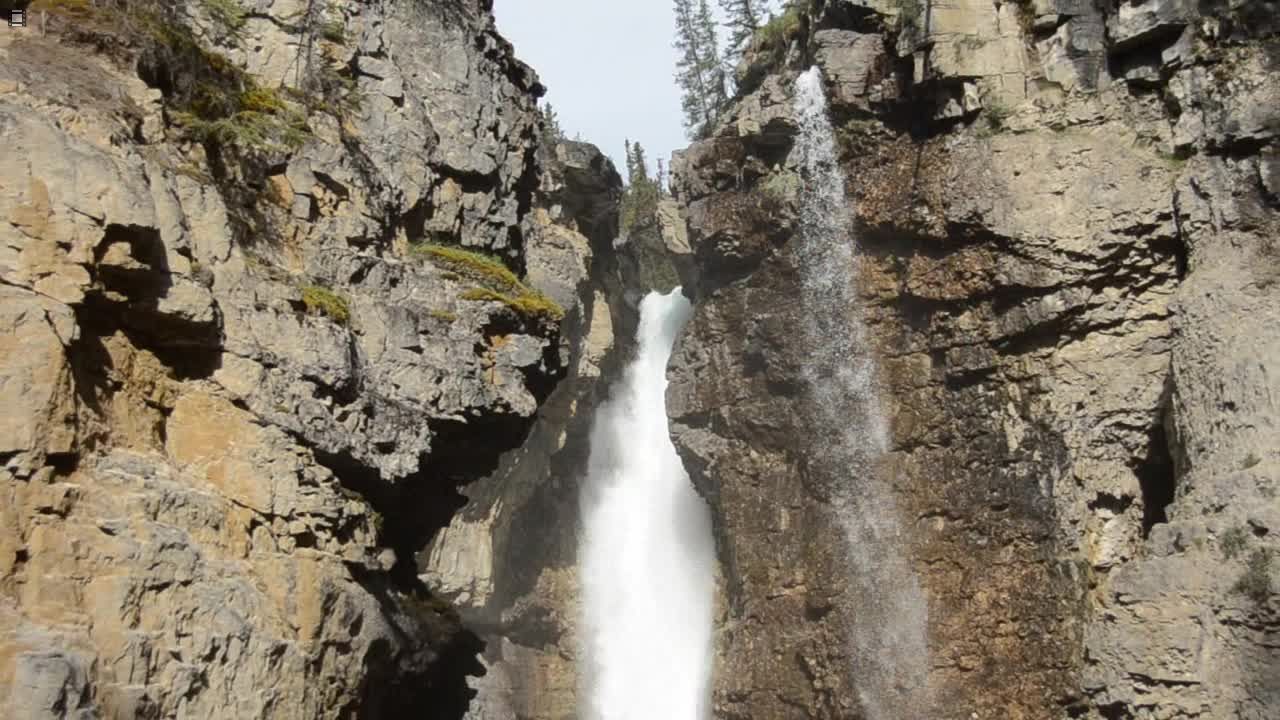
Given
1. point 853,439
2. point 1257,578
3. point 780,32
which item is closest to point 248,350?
point 1257,578

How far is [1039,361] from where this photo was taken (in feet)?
71.9

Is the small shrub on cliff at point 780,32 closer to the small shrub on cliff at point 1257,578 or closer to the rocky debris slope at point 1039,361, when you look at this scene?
the rocky debris slope at point 1039,361

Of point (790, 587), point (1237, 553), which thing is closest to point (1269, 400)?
point (1237, 553)

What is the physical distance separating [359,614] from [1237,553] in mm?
12063

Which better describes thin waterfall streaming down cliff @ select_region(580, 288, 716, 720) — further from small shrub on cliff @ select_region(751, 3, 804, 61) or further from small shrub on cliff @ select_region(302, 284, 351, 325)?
small shrub on cliff @ select_region(302, 284, 351, 325)

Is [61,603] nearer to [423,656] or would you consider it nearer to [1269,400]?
[423,656]


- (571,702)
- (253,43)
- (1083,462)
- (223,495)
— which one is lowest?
(571,702)

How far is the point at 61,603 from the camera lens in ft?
28.0

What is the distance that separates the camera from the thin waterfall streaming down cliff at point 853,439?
76.5 ft

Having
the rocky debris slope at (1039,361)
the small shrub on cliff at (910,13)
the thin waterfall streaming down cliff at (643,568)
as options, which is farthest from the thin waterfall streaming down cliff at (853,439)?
the thin waterfall streaming down cliff at (643,568)

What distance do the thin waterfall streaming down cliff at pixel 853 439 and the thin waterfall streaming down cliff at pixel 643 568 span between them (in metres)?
7.16

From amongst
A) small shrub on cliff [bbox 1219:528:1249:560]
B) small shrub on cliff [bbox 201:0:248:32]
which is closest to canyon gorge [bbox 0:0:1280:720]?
small shrub on cliff [bbox 201:0:248:32]

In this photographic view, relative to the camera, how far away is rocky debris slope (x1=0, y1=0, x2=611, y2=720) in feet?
29.1

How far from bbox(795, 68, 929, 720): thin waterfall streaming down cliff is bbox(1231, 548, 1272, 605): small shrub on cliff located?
300 inches
